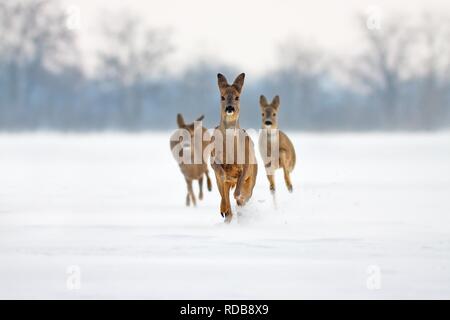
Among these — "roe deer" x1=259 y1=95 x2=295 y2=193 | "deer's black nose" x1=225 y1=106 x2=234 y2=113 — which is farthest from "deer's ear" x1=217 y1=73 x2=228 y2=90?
"roe deer" x1=259 y1=95 x2=295 y2=193

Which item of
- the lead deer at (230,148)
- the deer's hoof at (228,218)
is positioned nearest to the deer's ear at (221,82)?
the lead deer at (230,148)

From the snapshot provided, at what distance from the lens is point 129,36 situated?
6800cm

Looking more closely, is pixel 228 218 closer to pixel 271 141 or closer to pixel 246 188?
pixel 246 188

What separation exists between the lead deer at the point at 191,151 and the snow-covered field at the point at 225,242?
2.04 feet

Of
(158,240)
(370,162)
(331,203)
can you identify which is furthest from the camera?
(370,162)

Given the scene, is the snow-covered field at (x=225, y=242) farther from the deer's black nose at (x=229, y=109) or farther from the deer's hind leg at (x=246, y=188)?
the deer's black nose at (x=229, y=109)

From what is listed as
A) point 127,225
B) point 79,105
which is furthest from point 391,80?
point 127,225

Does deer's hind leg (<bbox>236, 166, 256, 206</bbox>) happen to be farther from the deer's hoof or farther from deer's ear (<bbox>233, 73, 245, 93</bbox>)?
deer's ear (<bbox>233, 73, 245, 93</bbox>)

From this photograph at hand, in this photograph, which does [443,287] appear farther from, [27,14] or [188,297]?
[27,14]

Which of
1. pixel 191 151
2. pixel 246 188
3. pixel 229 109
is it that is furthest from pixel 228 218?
pixel 191 151

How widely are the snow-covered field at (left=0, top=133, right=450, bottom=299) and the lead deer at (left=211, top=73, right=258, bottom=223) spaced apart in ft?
2.00

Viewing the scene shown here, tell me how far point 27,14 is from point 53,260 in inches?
2286

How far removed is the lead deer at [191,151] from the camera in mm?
13117

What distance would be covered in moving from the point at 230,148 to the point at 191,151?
3.73 metres
